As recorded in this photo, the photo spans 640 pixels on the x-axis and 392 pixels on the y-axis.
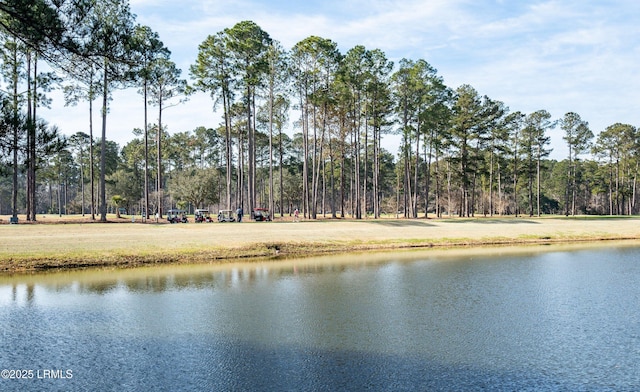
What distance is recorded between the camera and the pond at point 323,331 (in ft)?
29.4

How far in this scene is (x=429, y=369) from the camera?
930cm

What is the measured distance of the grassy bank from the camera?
26.0 metres

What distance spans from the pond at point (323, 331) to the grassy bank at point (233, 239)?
405cm

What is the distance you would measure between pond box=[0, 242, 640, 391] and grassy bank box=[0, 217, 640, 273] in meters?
4.05

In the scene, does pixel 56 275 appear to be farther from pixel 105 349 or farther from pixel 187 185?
pixel 187 185

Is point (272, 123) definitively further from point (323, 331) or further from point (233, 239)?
point (323, 331)

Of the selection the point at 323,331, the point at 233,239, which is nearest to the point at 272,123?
the point at 233,239

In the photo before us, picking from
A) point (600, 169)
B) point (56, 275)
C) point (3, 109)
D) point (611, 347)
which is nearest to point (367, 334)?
point (611, 347)

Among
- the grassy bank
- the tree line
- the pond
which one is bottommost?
the pond

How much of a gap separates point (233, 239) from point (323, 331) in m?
22.3

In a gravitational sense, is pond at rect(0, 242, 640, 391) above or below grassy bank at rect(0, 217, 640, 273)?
below

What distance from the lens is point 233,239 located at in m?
33.6

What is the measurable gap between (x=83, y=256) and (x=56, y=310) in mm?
11918

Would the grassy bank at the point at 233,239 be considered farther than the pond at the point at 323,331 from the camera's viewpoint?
Yes
